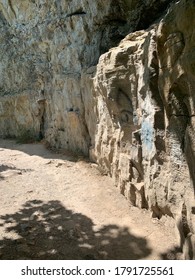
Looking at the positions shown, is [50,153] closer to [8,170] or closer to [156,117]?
[8,170]

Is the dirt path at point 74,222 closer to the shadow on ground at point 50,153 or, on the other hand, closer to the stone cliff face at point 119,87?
the stone cliff face at point 119,87

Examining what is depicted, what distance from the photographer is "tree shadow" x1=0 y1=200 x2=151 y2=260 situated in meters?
4.50

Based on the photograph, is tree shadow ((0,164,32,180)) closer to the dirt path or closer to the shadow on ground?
the dirt path

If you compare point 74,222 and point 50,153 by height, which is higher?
point 50,153

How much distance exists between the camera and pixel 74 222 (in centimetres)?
569

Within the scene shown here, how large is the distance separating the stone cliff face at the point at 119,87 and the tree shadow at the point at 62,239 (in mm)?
940

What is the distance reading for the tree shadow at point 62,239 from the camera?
450 centimetres

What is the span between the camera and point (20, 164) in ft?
34.8

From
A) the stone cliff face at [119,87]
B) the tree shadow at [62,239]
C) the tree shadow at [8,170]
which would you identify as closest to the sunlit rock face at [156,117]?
the stone cliff face at [119,87]

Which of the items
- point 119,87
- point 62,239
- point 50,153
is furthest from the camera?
point 50,153

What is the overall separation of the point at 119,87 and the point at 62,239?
382cm

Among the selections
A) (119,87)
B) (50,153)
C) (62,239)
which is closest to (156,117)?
(119,87)

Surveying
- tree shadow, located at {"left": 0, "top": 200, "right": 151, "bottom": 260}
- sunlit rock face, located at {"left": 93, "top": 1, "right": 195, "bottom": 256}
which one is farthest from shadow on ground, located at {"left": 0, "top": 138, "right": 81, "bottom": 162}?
tree shadow, located at {"left": 0, "top": 200, "right": 151, "bottom": 260}
